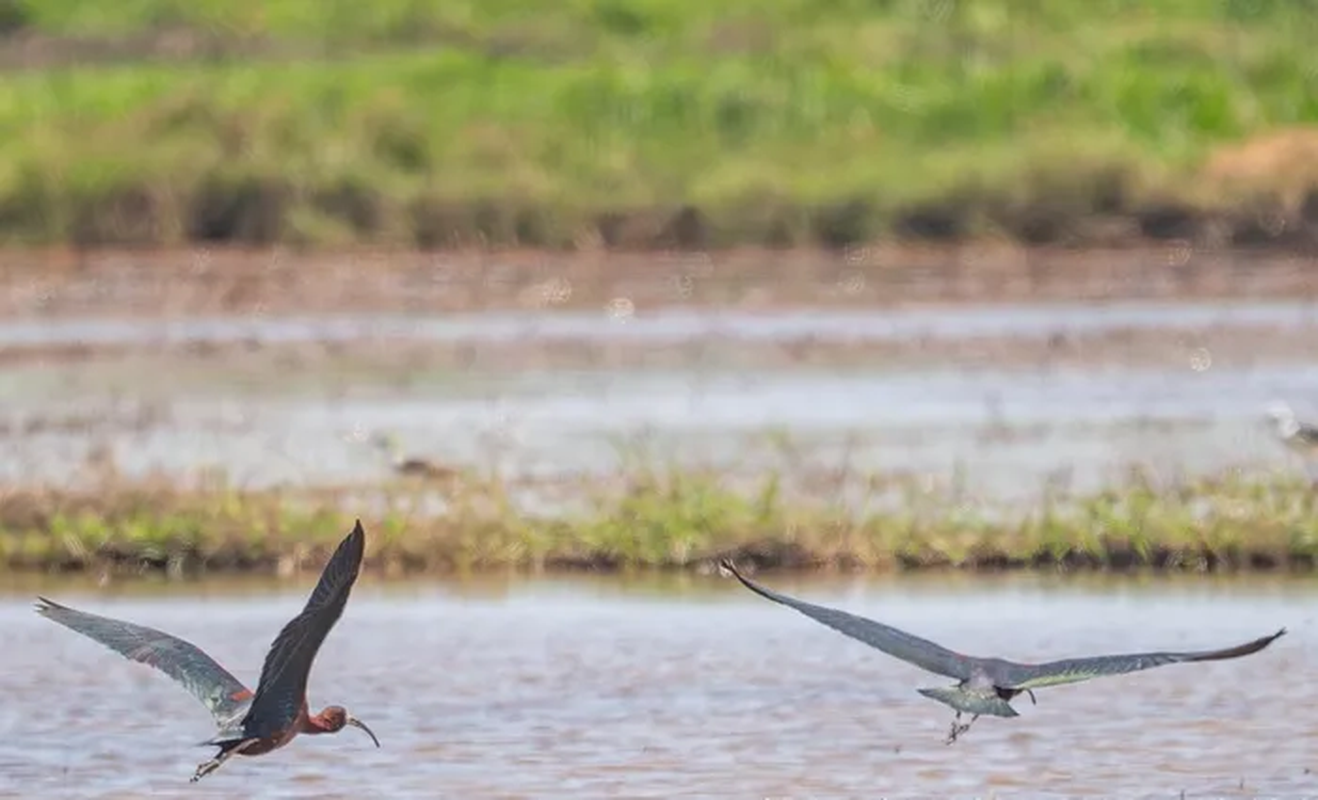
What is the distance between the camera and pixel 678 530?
40.5ft

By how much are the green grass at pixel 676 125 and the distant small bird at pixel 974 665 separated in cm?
1817

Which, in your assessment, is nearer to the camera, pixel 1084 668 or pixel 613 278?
pixel 1084 668

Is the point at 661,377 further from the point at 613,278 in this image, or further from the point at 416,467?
the point at 613,278

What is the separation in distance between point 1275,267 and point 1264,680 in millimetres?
14614

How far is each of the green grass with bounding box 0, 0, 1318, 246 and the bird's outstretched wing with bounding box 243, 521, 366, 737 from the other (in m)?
18.8

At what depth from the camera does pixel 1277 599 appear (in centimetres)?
1155

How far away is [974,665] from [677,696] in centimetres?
274

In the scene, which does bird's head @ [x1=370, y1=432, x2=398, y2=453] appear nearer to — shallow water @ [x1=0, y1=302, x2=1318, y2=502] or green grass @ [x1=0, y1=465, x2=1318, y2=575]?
shallow water @ [x1=0, y1=302, x2=1318, y2=502]

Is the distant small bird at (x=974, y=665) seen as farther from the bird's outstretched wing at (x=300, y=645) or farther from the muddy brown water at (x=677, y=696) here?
the muddy brown water at (x=677, y=696)

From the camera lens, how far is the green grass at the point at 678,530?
12.1 meters

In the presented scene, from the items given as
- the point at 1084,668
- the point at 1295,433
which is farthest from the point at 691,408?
the point at 1084,668

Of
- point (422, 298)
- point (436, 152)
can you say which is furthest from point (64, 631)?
point (436, 152)

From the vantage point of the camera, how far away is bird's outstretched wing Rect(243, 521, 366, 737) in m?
6.63

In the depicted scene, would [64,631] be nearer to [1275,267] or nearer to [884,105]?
[1275,267]
